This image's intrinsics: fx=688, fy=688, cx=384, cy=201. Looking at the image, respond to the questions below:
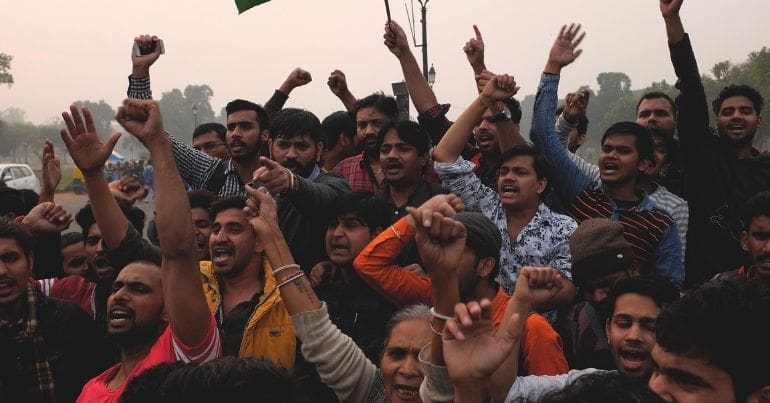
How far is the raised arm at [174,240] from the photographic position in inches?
98.7

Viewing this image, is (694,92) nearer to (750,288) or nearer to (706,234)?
(706,234)

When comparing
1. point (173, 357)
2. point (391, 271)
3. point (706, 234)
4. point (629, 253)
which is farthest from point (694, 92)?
point (173, 357)

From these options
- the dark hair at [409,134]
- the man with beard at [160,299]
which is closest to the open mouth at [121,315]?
the man with beard at [160,299]

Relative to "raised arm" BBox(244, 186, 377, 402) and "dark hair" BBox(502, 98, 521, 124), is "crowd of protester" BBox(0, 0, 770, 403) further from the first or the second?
"dark hair" BBox(502, 98, 521, 124)

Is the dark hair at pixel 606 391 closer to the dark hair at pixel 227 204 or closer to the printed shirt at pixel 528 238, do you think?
the printed shirt at pixel 528 238

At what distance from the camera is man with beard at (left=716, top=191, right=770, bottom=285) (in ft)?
10.1

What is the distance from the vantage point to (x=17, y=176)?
995 inches

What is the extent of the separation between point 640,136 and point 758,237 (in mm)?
912

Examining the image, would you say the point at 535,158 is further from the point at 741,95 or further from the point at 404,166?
the point at 741,95

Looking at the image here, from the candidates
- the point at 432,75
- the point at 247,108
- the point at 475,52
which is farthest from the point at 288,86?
the point at 432,75

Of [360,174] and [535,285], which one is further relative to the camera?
[360,174]

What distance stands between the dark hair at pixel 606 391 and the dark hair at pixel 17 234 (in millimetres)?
2668

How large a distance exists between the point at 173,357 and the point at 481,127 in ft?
9.37

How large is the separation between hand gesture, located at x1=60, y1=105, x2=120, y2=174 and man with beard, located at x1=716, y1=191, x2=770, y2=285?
2873 millimetres
